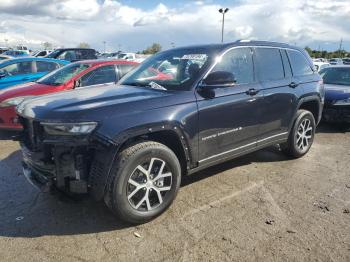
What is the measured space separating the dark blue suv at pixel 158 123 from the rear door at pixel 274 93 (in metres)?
0.02

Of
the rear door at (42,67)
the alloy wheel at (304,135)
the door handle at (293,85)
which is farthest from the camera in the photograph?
the rear door at (42,67)

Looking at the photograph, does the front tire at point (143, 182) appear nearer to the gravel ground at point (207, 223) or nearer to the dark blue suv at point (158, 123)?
the dark blue suv at point (158, 123)

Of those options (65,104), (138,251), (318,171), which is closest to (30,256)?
(138,251)

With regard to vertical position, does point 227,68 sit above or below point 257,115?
above

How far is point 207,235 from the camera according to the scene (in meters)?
3.33

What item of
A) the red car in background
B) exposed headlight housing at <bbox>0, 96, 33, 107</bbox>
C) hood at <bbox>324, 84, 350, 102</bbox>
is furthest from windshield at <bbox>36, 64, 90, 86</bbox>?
hood at <bbox>324, 84, 350, 102</bbox>

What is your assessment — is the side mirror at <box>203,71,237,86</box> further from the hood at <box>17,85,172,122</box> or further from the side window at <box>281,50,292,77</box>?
the side window at <box>281,50,292,77</box>

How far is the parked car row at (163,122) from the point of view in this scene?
3.20 meters

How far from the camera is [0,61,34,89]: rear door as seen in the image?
8445 millimetres

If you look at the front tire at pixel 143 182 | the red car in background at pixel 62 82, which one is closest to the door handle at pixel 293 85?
the front tire at pixel 143 182

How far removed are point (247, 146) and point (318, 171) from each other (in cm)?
132

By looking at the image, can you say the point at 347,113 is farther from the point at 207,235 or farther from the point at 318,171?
the point at 207,235

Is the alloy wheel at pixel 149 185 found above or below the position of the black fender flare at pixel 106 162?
below

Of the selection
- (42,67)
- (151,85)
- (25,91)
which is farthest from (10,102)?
(151,85)
